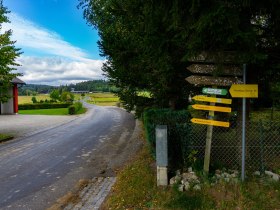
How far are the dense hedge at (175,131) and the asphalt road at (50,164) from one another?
277 centimetres

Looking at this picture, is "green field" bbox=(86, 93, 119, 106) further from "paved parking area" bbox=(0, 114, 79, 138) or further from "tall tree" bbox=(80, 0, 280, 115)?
"tall tree" bbox=(80, 0, 280, 115)

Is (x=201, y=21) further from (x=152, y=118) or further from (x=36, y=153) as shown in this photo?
(x=36, y=153)

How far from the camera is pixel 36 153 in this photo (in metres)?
13.6

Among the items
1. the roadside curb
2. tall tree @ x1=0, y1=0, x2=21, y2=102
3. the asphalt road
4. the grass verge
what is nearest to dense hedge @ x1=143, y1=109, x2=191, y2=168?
the grass verge

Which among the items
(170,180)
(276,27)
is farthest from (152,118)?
(276,27)

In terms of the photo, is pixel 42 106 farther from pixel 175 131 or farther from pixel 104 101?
pixel 175 131

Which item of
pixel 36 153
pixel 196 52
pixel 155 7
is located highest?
pixel 155 7

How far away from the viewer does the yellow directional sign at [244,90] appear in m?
6.66

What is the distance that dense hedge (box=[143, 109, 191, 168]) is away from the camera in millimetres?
7445

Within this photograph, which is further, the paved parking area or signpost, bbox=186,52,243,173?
the paved parking area

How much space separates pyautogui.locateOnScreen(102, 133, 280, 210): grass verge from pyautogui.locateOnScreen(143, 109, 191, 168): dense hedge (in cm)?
89

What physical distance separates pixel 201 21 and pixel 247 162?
363 cm

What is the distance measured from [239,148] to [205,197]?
5.80 ft

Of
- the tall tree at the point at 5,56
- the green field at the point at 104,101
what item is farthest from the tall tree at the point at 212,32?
the green field at the point at 104,101
